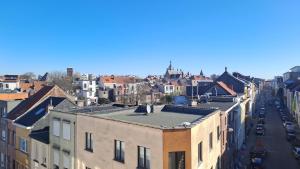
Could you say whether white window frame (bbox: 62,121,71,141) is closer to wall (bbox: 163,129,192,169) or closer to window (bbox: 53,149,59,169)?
window (bbox: 53,149,59,169)

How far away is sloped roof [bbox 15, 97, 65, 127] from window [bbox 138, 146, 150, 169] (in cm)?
1551

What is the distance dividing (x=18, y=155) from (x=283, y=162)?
2960cm

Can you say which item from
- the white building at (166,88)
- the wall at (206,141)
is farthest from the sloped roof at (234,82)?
the white building at (166,88)

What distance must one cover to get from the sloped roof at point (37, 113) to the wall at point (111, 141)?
9196mm

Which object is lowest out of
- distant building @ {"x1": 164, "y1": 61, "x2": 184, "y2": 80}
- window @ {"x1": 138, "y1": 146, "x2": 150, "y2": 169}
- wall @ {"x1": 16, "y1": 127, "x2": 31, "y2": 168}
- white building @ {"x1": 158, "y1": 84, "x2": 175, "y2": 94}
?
wall @ {"x1": 16, "y1": 127, "x2": 31, "y2": 168}

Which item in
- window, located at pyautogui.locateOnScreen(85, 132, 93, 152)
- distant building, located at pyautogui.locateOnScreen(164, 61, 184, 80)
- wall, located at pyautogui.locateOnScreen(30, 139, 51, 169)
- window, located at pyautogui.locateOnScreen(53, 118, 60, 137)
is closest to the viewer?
window, located at pyautogui.locateOnScreen(85, 132, 93, 152)

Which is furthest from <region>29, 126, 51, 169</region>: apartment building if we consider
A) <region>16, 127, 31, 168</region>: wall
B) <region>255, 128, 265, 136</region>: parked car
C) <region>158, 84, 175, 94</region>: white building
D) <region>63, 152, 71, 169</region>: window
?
<region>158, 84, 175, 94</region>: white building

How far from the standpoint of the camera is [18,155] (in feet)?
106

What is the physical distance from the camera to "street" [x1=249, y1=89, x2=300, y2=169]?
121ft

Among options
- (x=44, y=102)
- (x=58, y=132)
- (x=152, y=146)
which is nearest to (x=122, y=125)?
(x=152, y=146)

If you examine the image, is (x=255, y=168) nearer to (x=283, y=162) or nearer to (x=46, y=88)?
(x=283, y=162)

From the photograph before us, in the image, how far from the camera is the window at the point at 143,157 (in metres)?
17.9

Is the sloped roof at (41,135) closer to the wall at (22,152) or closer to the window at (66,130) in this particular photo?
the wall at (22,152)

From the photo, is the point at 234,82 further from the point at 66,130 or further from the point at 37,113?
the point at 66,130
